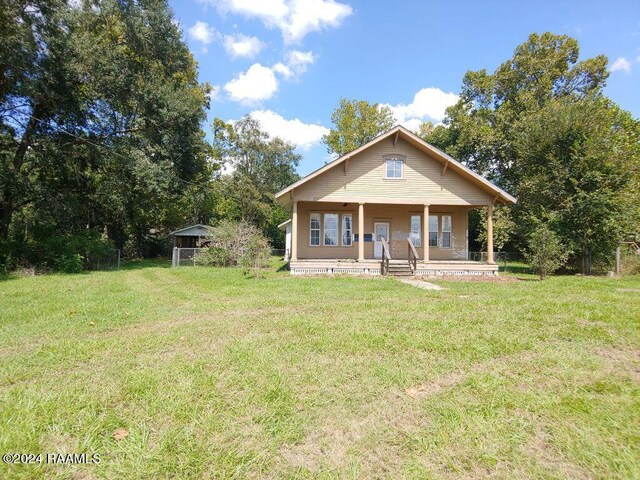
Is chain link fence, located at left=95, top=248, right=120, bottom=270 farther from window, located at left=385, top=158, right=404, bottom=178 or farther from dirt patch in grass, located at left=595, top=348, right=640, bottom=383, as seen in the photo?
dirt patch in grass, located at left=595, top=348, right=640, bottom=383

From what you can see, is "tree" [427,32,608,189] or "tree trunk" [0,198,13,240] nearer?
"tree trunk" [0,198,13,240]

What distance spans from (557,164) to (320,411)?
64.5ft

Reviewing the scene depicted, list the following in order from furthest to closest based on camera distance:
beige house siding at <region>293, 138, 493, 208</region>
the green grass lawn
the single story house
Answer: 1. beige house siding at <region>293, 138, 493, 208</region>
2. the single story house
3. the green grass lawn

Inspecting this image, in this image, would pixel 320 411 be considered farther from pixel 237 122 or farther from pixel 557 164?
pixel 237 122

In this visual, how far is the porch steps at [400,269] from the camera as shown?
1434 centimetres

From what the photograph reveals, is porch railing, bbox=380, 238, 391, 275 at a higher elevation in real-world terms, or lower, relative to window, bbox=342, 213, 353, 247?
lower

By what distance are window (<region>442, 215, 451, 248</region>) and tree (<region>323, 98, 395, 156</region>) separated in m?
22.2

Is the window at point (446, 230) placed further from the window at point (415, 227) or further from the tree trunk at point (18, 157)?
the tree trunk at point (18, 157)

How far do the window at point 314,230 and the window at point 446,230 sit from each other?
714 cm

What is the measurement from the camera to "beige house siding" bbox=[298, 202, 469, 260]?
17.3 meters

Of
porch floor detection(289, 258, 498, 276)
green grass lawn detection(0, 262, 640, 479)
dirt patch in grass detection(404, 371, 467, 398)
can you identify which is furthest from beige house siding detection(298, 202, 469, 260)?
dirt patch in grass detection(404, 371, 467, 398)

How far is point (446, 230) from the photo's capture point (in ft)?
58.6

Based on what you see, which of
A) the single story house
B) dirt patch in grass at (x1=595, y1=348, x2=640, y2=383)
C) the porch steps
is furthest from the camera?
the single story house

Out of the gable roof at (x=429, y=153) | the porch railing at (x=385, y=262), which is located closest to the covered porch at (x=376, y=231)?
the gable roof at (x=429, y=153)
